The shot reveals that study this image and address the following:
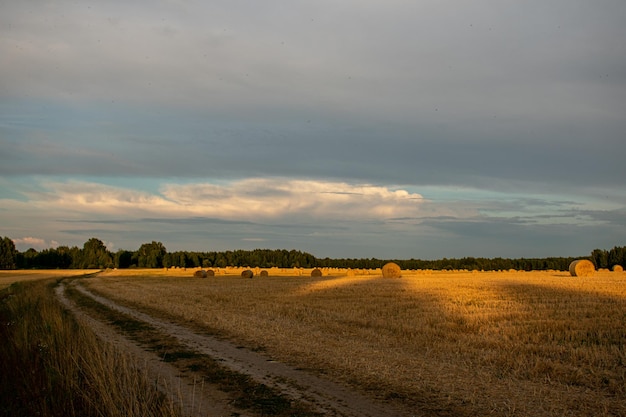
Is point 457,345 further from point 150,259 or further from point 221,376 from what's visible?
point 150,259

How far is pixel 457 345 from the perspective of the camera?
1407 centimetres

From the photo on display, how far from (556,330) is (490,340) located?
3269mm

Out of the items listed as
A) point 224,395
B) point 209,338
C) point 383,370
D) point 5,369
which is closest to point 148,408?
point 224,395

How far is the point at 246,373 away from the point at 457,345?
20.0 feet

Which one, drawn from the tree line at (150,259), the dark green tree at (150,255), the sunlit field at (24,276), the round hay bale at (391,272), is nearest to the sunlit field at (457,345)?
the round hay bale at (391,272)

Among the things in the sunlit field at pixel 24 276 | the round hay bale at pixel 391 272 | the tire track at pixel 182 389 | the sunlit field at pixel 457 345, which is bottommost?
the sunlit field at pixel 24 276

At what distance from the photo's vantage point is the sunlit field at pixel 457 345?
9.32 metres

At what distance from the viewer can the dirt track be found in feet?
28.6

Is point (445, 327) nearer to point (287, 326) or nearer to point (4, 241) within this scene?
point (287, 326)

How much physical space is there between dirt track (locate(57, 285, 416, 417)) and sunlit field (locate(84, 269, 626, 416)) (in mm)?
600

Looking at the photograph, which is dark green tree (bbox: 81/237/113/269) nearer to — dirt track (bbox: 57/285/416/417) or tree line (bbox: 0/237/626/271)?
tree line (bbox: 0/237/626/271)

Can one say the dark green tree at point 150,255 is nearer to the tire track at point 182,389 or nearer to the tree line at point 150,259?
the tree line at point 150,259

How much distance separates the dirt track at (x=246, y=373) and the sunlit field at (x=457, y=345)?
A: 0.60 meters

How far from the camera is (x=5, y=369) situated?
1052 centimetres
